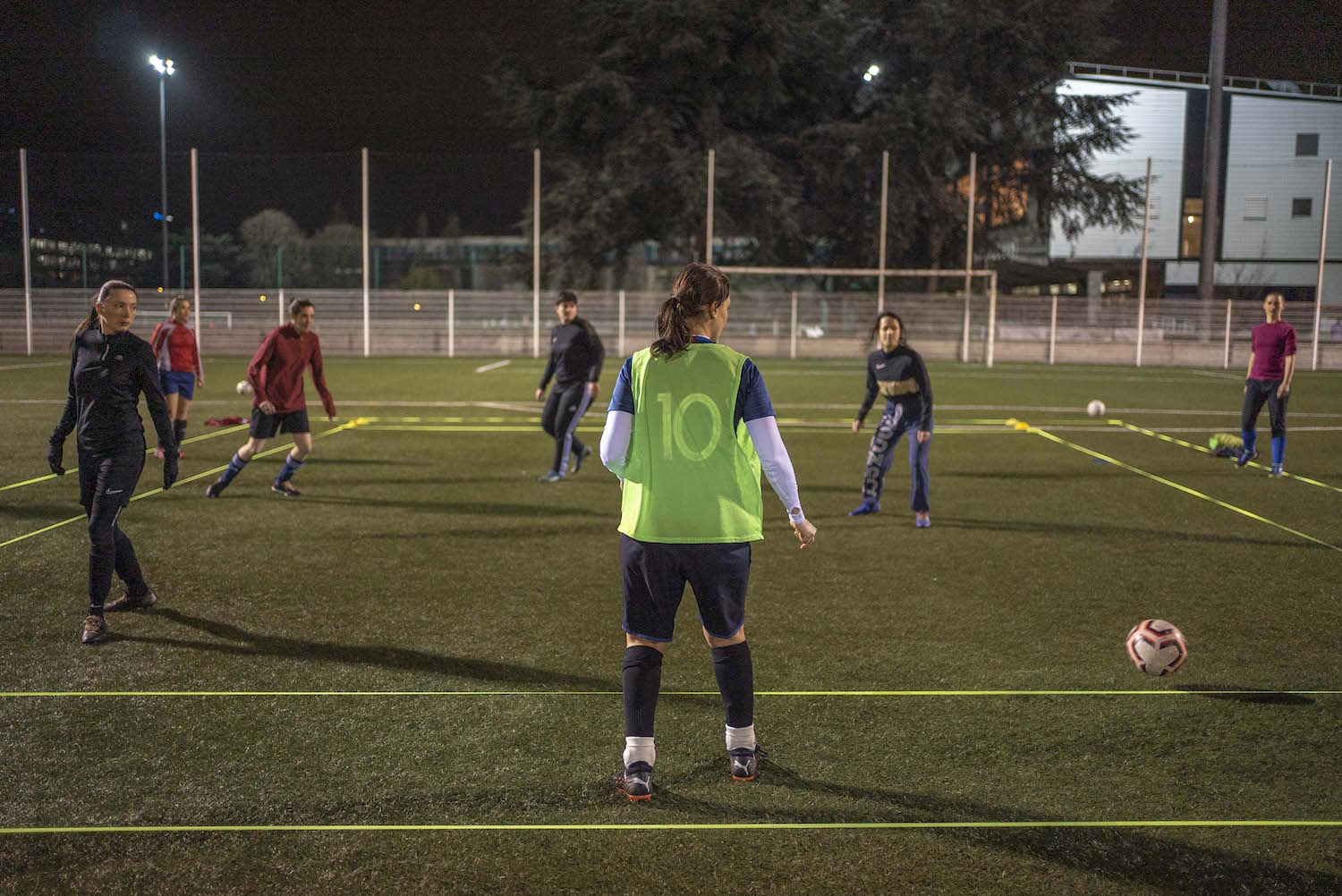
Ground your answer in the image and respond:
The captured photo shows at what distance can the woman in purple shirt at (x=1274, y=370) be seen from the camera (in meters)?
12.7

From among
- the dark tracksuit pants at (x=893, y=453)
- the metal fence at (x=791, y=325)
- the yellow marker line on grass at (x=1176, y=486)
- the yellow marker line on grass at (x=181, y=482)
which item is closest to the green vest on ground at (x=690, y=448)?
the yellow marker line on grass at (x=181, y=482)

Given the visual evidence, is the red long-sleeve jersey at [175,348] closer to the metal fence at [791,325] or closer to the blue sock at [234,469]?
the blue sock at [234,469]

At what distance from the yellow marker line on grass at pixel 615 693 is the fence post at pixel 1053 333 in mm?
34706

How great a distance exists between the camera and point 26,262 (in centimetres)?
3581

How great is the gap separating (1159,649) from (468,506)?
6554 millimetres

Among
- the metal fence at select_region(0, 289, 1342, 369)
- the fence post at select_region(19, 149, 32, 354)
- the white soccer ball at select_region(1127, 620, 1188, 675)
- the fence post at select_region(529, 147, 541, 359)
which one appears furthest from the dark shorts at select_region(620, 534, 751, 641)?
the fence post at select_region(19, 149, 32, 354)

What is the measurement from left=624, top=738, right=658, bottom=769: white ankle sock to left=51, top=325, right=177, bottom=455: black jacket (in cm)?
363

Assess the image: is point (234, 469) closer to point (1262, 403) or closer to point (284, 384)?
point (284, 384)

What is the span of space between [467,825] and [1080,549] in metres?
6.27

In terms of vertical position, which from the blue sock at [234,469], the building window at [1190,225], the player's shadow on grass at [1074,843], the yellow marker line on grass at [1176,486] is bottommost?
the player's shadow on grass at [1074,843]

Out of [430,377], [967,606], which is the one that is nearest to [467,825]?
[967,606]

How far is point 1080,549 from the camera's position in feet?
29.3

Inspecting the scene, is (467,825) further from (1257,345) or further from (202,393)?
(202,393)

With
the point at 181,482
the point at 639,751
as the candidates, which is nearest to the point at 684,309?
the point at 639,751
